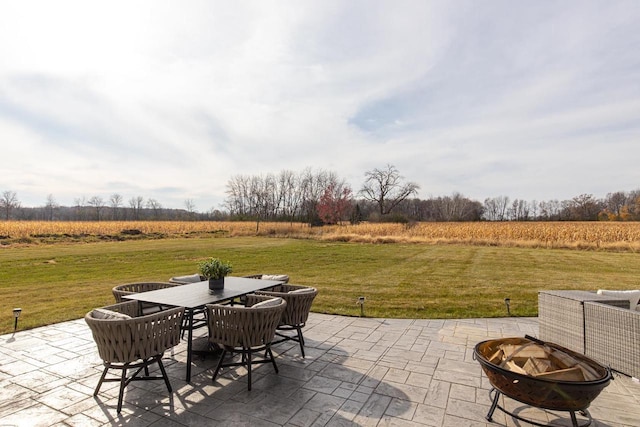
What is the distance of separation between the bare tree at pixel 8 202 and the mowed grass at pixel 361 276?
34.9m

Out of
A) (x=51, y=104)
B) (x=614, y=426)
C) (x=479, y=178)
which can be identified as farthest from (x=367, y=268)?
(x=479, y=178)

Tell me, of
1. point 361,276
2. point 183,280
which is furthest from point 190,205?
point 183,280

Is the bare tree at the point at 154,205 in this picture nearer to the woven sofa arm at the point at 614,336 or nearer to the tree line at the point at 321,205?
the tree line at the point at 321,205

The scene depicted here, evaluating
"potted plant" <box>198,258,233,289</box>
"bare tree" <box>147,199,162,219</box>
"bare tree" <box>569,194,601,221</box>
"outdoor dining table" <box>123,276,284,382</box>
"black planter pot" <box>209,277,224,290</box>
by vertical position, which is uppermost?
"bare tree" <box>147,199,162,219</box>

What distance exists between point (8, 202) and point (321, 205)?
41331mm

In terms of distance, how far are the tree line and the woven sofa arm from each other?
2588 cm

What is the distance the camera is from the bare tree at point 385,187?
120 ft

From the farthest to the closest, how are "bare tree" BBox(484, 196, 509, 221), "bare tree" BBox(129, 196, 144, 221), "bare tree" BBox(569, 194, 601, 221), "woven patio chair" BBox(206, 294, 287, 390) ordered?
"bare tree" BBox(484, 196, 509, 221)
"bare tree" BBox(129, 196, 144, 221)
"bare tree" BBox(569, 194, 601, 221)
"woven patio chair" BBox(206, 294, 287, 390)

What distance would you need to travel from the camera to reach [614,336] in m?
2.99

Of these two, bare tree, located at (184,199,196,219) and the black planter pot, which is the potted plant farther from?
bare tree, located at (184,199,196,219)

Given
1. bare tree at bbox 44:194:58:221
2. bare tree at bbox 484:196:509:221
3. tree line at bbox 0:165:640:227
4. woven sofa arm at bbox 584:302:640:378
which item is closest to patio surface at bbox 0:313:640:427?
woven sofa arm at bbox 584:302:640:378

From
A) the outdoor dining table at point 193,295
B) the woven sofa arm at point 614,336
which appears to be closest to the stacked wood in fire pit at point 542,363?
the woven sofa arm at point 614,336

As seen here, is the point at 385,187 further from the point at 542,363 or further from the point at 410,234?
the point at 542,363

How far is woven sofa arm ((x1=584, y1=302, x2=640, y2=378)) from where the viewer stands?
284cm
